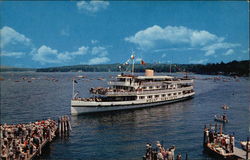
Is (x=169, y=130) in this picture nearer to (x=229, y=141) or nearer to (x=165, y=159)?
(x=229, y=141)

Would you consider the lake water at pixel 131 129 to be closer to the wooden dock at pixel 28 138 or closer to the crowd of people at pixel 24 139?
the wooden dock at pixel 28 138

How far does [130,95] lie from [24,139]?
32.1 metres

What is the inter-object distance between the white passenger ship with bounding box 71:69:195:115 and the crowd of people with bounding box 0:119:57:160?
16.3 m

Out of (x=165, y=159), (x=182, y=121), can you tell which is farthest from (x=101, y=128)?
(x=165, y=159)

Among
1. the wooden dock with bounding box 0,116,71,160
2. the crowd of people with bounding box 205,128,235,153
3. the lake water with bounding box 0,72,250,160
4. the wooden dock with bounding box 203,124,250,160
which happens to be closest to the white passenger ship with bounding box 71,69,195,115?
the lake water with bounding box 0,72,250,160

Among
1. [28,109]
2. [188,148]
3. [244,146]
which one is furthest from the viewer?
[28,109]

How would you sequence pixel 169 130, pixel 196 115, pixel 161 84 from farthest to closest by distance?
pixel 161 84
pixel 196 115
pixel 169 130

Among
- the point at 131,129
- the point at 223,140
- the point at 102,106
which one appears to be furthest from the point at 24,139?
the point at 102,106

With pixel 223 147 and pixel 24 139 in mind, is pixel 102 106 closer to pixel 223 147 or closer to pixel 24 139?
pixel 24 139

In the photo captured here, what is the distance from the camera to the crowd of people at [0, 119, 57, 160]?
86.6 feet

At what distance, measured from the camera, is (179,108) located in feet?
212

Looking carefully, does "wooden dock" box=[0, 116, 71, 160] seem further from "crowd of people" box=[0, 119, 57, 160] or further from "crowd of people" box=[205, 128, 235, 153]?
"crowd of people" box=[205, 128, 235, 153]

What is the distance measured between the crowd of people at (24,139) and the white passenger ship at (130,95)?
641 inches

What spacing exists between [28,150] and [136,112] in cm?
3280
